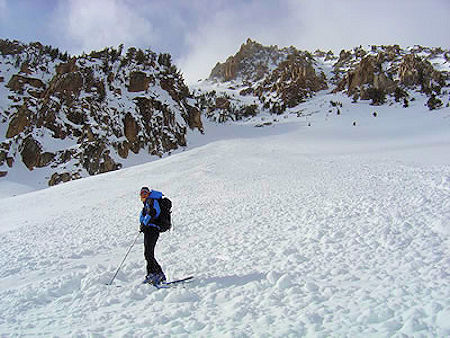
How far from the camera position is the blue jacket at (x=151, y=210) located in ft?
18.7

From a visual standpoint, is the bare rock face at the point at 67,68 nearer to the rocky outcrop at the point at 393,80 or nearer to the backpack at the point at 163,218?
the backpack at the point at 163,218

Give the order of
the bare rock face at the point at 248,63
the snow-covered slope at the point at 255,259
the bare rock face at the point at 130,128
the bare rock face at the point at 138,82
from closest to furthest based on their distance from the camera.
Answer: the snow-covered slope at the point at 255,259 < the bare rock face at the point at 130,128 < the bare rock face at the point at 138,82 < the bare rock face at the point at 248,63

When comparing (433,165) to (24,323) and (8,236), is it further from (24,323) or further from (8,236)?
(8,236)

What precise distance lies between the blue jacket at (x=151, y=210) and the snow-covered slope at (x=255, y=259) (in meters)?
1.22

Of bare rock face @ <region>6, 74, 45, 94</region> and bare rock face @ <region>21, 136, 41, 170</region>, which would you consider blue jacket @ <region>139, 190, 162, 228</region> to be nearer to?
bare rock face @ <region>21, 136, 41, 170</region>

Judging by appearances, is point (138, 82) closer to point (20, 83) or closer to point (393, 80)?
point (20, 83)

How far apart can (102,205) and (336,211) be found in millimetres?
10481

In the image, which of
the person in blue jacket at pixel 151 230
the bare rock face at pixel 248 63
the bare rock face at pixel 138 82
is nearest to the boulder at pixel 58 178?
the bare rock face at pixel 138 82

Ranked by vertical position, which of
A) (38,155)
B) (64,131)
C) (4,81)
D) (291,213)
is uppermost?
(4,81)

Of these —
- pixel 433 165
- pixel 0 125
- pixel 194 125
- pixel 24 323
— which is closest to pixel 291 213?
pixel 24 323

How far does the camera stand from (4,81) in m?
33.8

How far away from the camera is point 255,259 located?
6.50 meters

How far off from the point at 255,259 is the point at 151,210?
254 centimetres

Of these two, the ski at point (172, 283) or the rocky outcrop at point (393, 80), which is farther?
the rocky outcrop at point (393, 80)
